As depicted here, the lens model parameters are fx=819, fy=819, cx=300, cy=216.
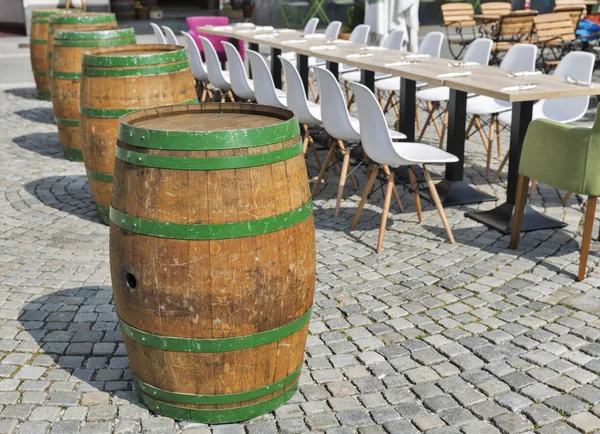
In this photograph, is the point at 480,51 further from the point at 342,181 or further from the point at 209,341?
the point at 209,341

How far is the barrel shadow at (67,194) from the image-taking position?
625 centimetres

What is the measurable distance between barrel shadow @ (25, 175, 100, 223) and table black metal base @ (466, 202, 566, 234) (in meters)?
2.81

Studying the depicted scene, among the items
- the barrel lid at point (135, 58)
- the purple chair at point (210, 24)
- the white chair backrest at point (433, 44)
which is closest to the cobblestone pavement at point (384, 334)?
the barrel lid at point (135, 58)

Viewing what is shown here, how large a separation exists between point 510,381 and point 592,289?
4.07 ft

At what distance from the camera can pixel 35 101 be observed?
11.2 metres

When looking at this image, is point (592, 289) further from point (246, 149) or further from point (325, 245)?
point (246, 149)

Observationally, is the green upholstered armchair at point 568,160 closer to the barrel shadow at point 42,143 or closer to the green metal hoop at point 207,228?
the green metal hoop at point 207,228

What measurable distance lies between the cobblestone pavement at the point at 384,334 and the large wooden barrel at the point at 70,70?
164 cm

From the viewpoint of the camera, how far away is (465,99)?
19.9 ft

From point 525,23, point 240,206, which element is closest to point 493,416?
point 240,206

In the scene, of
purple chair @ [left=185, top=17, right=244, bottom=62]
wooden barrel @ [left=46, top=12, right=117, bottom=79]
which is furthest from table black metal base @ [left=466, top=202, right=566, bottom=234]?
purple chair @ [left=185, top=17, right=244, bottom=62]

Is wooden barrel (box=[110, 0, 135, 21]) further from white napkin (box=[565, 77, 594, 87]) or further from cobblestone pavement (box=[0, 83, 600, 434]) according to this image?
white napkin (box=[565, 77, 594, 87])

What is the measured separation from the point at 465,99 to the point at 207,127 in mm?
3261

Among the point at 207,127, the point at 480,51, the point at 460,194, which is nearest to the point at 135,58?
the point at 207,127
